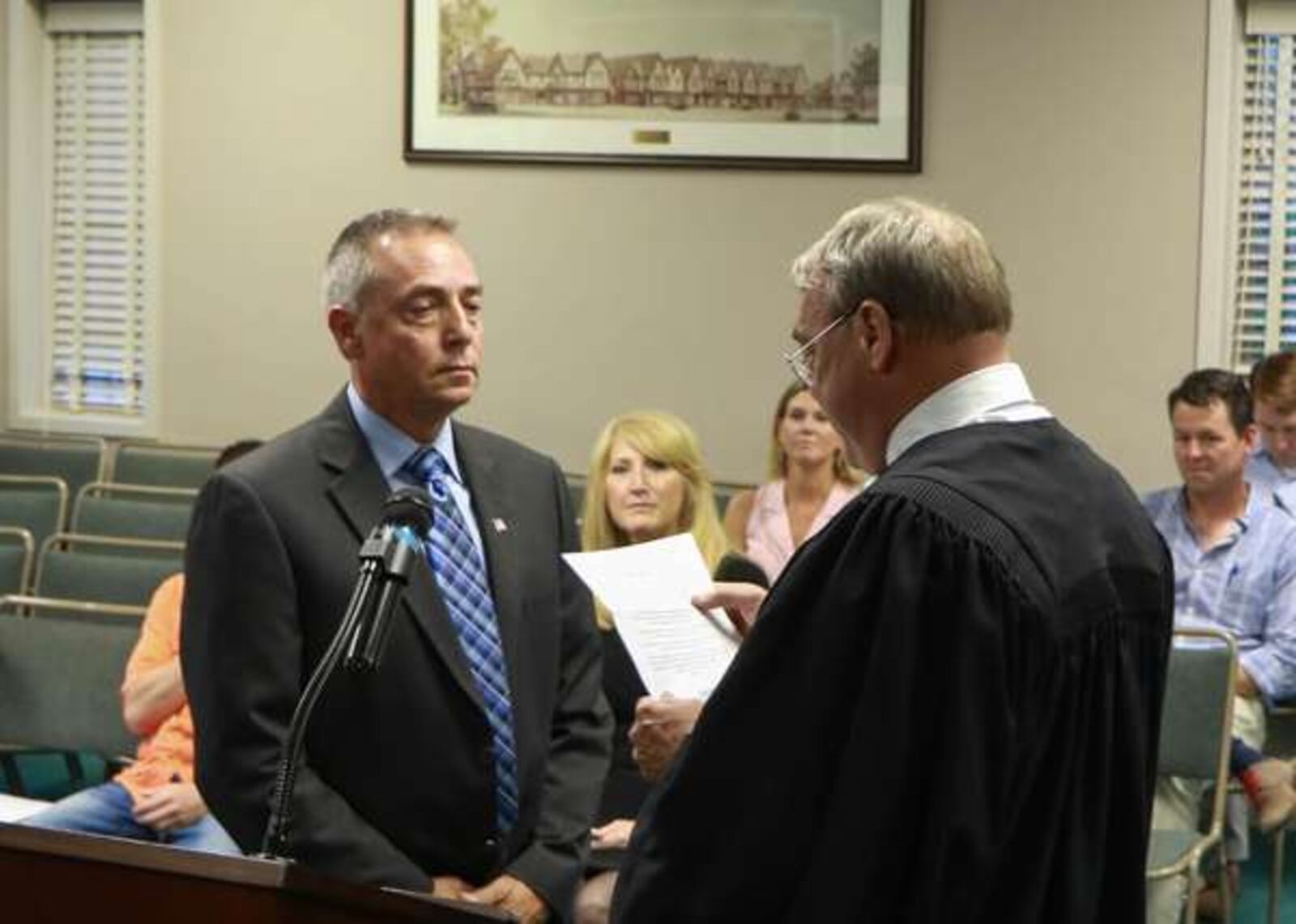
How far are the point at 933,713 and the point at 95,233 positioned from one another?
23.7 feet

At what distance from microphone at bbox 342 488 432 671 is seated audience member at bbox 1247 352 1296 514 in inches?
168

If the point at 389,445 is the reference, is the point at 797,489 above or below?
below

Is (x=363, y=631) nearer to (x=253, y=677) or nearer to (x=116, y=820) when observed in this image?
(x=253, y=677)

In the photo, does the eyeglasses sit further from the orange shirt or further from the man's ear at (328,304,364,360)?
the orange shirt

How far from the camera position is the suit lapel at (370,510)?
9.31 ft

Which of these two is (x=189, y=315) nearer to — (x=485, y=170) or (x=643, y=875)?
(x=485, y=170)

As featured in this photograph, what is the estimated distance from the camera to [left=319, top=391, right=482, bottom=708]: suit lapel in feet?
9.31

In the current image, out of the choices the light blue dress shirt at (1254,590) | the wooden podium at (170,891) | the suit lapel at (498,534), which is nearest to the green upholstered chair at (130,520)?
the light blue dress shirt at (1254,590)

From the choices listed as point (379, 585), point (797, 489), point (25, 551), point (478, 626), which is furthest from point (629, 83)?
point (379, 585)

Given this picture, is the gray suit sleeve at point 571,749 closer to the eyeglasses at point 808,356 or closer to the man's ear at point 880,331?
the eyeglasses at point 808,356

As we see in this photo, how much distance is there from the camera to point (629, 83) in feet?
24.2

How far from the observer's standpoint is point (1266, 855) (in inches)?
243

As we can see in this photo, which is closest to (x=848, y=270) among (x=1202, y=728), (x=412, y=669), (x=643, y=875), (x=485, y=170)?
(x=643, y=875)

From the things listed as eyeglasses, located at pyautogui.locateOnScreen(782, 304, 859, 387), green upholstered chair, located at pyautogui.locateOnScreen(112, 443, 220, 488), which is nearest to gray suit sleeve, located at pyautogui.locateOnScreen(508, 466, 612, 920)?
eyeglasses, located at pyautogui.locateOnScreen(782, 304, 859, 387)
